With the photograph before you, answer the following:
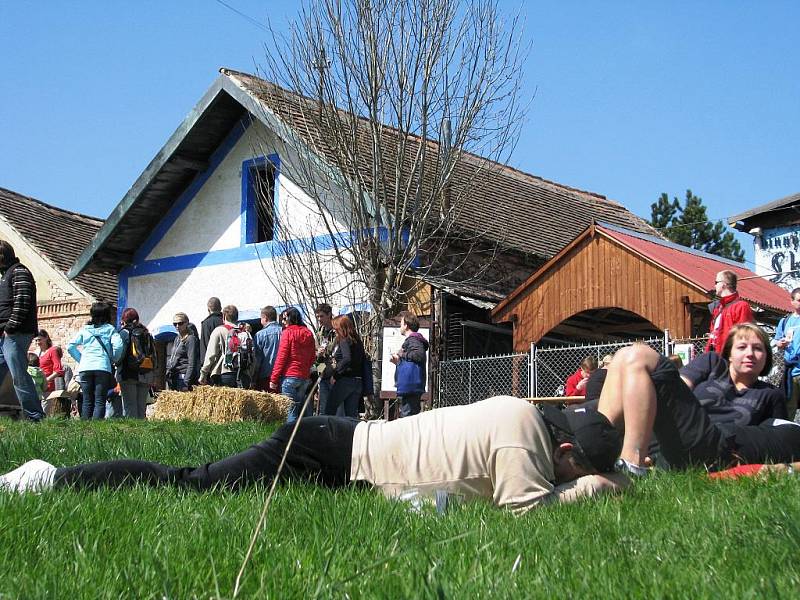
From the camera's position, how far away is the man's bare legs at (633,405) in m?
5.63

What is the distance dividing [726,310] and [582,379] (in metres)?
3.68

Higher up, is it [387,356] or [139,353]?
[387,356]

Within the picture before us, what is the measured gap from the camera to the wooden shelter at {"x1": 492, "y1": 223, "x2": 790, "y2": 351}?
16719mm

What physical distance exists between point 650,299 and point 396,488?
13324 mm

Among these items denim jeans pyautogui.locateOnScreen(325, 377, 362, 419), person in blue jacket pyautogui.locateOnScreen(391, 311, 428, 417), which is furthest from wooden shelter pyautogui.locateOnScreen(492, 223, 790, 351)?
denim jeans pyautogui.locateOnScreen(325, 377, 362, 419)

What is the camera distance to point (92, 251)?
23797mm

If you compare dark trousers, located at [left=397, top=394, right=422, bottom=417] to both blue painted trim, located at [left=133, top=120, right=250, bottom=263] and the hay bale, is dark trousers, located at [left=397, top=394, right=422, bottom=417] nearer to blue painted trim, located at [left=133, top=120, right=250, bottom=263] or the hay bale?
the hay bale

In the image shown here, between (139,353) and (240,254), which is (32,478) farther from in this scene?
(240,254)

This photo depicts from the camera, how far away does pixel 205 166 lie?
23641 mm

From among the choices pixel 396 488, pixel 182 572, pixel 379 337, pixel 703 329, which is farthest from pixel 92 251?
pixel 182 572

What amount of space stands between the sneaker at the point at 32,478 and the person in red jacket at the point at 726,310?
7536 mm

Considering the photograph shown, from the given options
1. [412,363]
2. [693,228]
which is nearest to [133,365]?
[412,363]

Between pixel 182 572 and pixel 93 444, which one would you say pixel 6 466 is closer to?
pixel 93 444

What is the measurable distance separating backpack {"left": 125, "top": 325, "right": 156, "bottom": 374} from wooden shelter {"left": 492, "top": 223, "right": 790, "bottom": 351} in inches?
275
